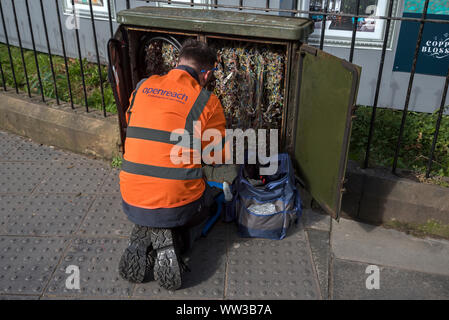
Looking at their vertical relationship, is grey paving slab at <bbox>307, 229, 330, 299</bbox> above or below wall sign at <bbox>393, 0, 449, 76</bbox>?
below

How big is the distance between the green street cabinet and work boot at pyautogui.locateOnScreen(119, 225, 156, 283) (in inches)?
57.1

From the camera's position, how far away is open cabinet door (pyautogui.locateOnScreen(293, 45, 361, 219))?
3.06 meters

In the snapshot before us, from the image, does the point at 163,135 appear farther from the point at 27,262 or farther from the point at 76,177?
the point at 76,177

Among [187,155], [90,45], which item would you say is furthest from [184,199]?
[90,45]

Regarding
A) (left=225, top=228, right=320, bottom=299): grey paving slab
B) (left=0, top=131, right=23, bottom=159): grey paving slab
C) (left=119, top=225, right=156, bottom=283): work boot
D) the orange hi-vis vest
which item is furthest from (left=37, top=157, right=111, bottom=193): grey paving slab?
(left=225, top=228, right=320, bottom=299): grey paving slab

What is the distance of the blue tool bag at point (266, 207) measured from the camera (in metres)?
3.48

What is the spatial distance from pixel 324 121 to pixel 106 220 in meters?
2.08

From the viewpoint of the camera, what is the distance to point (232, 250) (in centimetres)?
343

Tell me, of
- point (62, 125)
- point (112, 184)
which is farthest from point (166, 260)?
point (62, 125)

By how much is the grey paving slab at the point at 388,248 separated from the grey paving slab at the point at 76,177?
2.41 meters

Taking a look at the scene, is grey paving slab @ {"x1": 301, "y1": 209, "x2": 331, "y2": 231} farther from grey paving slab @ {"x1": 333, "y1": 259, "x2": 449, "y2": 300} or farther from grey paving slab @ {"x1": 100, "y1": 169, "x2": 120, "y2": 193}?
grey paving slab @ {"x1": 100, "y1": 169, "x2": 120, "y2": 193}

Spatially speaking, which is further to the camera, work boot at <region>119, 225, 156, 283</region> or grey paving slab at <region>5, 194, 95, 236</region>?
grey paving slab at <region>5, 194, 95, 236</region>

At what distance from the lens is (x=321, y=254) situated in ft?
11.1

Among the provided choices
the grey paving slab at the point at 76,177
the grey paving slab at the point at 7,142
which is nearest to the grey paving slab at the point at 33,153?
the grey paving slab at the point at 7,142
